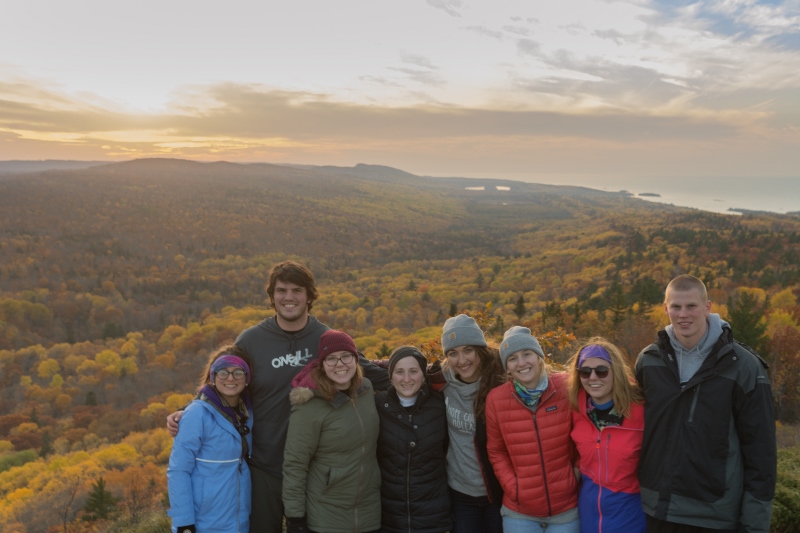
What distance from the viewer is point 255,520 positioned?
13.0ft

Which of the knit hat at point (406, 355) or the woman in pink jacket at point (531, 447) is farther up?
the knit hat at point (406, 355)

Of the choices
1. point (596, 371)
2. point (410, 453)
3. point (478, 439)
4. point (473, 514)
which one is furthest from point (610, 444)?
point (410, 453)

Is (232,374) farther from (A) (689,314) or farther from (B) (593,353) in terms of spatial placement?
(A) (689,314)

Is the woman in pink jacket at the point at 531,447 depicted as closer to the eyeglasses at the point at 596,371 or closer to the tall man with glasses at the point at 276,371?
the eyeglasses at the point at 596,371

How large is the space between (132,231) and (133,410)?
8610 centimetres

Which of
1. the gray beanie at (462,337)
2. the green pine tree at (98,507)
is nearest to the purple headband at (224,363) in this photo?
the gray beanie at (462,337)

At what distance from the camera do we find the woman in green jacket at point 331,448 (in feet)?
11.7

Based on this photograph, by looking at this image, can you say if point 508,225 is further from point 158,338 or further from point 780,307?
point 780,307

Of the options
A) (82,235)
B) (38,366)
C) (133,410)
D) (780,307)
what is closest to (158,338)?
(38,366)

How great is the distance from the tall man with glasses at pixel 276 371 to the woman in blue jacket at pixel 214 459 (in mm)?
129

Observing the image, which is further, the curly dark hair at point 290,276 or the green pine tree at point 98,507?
the green pine tree at point 98,507

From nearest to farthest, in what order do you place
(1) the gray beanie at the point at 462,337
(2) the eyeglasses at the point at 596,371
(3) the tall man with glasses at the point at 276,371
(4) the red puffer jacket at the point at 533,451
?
(2) the eyeglasses at the point at 596,371 < (4) the red puffer jacket at the point at 533,451 < (1) the gray beanie at the point at 462,337 < (3) the tall man with glasses at the point at 276,371

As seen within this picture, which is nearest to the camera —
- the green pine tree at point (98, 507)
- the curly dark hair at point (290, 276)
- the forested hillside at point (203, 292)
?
the curly dark hair at point (290, 276)

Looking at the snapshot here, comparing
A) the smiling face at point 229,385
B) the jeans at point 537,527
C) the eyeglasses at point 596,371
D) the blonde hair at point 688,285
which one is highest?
the blonde hair at point 688,285
